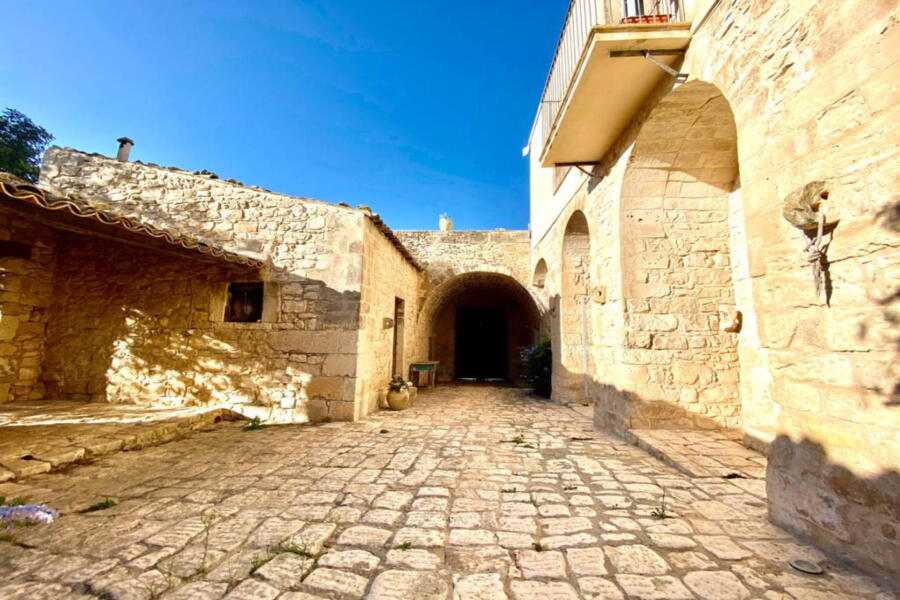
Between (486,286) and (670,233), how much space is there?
780cm

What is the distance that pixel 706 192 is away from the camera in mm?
4254

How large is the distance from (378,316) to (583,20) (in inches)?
210

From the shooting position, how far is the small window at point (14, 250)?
529cm

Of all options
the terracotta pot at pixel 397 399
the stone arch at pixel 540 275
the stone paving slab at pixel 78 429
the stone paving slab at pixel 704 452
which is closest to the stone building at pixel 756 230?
the stone paving slab at pixel 704 452

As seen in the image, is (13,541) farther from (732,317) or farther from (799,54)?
(732,317)

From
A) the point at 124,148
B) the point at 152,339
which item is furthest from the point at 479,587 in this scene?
the point at 124,148

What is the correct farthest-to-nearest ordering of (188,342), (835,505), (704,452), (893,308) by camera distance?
1. (188,342)
2. (704,452)
3. (835,505)
4. (893,308)

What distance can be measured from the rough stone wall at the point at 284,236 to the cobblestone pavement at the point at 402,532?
1756 mm

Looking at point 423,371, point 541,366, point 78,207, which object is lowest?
point 423,371

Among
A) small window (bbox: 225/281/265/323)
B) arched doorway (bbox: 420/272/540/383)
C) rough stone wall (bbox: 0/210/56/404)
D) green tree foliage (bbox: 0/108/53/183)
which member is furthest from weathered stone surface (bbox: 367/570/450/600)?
green tree foliage (bbox: 0/108/53/183)

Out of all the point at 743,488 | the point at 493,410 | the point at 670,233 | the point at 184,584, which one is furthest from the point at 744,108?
the point at 493,410

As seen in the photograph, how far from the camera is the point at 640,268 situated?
426 centimetres

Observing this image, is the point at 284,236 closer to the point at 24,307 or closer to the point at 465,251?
the point at 24,307

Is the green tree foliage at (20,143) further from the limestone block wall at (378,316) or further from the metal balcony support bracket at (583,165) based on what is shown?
the metal balcony support bracket at (583,165)
